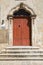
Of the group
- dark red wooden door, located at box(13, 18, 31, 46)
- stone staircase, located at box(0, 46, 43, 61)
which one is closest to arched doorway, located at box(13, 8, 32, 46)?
dark red wooden door, located at box(13, 18, 31, 46)

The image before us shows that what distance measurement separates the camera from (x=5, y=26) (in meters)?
15.6

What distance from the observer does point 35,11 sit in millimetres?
15758

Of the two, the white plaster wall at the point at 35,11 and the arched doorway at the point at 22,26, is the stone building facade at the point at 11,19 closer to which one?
the white plaster wall at the point at 35,11

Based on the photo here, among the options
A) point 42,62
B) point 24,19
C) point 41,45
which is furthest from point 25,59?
point 24,19

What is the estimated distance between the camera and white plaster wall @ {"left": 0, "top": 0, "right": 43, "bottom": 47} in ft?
51.0

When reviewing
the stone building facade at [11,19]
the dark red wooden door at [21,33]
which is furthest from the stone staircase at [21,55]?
the dark red wooden door at [21,33]

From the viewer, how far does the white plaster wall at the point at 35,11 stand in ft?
51.0

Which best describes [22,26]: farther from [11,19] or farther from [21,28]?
[11,19]

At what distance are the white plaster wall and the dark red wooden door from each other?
0.65m

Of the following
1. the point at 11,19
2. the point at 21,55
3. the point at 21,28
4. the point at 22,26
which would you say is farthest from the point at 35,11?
the point at 21,55

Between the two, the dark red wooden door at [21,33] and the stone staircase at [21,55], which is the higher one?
the dark red wooden door at [21,33]

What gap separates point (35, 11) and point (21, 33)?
1761 mm

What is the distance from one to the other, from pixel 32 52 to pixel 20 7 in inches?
166

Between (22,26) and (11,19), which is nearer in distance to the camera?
(11,19)
